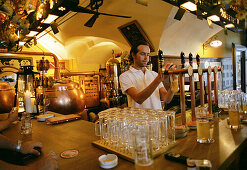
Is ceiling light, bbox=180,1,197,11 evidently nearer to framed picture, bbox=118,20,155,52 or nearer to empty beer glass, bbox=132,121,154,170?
framed picture, bbox=118,20,155,52

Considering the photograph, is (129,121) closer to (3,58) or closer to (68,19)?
(68,19)

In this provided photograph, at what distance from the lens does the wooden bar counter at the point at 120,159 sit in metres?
0.98

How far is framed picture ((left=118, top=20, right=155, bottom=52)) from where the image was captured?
497cm

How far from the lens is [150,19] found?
4660 mm

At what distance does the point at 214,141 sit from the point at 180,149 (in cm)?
27

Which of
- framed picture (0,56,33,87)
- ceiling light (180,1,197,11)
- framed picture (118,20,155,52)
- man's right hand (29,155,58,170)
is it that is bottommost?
man's right hand (29,155,58,170)

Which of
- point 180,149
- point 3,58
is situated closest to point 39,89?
point 180,149

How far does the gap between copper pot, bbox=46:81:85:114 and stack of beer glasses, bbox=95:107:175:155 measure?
232 cm

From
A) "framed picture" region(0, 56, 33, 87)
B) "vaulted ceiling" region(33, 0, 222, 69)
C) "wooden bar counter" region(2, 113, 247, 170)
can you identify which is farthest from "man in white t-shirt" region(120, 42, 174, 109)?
"framed picture" region(0, 56, 33, 87)

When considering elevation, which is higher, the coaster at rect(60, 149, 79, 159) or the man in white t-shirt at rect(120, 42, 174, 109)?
A: the man in white t-shirt at rect(120, 42, 174, 109)

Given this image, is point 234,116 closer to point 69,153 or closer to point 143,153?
point 143,153

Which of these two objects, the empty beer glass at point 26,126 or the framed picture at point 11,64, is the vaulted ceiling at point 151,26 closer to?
the framed picture at point 11,64

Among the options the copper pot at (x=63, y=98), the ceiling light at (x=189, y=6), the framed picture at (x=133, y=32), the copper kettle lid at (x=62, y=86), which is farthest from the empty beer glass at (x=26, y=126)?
the framed picture at (x=133, y=32)

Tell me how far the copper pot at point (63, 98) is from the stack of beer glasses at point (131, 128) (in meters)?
2.32
